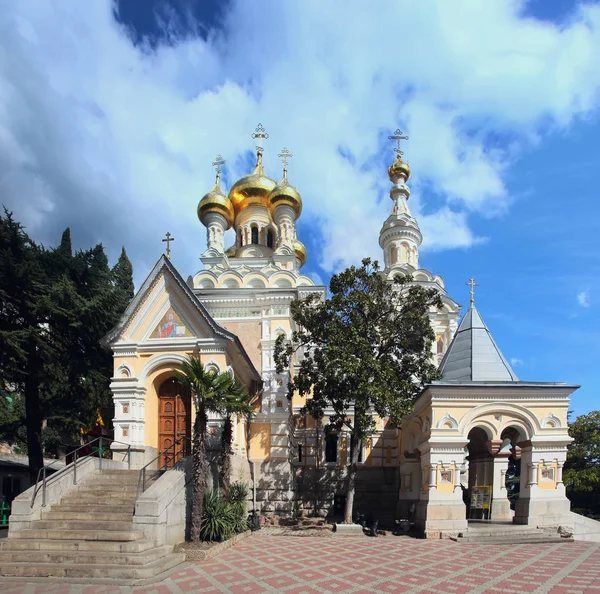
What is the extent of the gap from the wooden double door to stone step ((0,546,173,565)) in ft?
16.7

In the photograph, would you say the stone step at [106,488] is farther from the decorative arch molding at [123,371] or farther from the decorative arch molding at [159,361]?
the decorative arch molding at [123,371]

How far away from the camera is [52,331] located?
18.6m

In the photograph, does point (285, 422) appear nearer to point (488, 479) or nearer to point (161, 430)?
point (161, 430)

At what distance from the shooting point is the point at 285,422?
1791cm

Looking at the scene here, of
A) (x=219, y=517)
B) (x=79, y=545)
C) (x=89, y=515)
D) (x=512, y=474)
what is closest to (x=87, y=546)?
(x=79, y=545)

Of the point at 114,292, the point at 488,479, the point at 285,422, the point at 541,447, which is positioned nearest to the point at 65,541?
the point at 285,422

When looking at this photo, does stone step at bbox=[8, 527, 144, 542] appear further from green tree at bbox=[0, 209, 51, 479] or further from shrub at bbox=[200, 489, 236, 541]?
green tree at bbox=[0, 209, 51, 479]

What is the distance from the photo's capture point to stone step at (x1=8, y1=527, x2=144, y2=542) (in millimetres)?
9805

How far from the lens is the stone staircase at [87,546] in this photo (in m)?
Answer: 9.05

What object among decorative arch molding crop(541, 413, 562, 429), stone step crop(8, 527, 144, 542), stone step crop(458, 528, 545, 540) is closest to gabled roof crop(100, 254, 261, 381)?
stone step crop(8, 527, 144, 542)

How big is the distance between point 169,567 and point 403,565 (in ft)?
16.1

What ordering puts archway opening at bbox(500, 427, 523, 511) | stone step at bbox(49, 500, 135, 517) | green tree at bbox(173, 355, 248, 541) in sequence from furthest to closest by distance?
archway opening at bbox(500, 427, 523, 511) < green tree at bbox(173, 355, 248, 541) < stone step at bbox(49, 500, 135, 517)

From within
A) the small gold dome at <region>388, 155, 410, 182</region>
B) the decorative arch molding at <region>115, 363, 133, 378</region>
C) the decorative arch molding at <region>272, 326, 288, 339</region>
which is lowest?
the decorative arch molding at <region>115, 363, 133, 378</region>

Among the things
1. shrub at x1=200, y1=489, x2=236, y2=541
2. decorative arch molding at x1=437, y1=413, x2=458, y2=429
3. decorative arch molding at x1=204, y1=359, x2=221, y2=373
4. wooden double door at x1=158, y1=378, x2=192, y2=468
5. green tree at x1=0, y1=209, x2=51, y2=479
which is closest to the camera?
shrub at x1=200, y1=489, x2=236, y2=541
